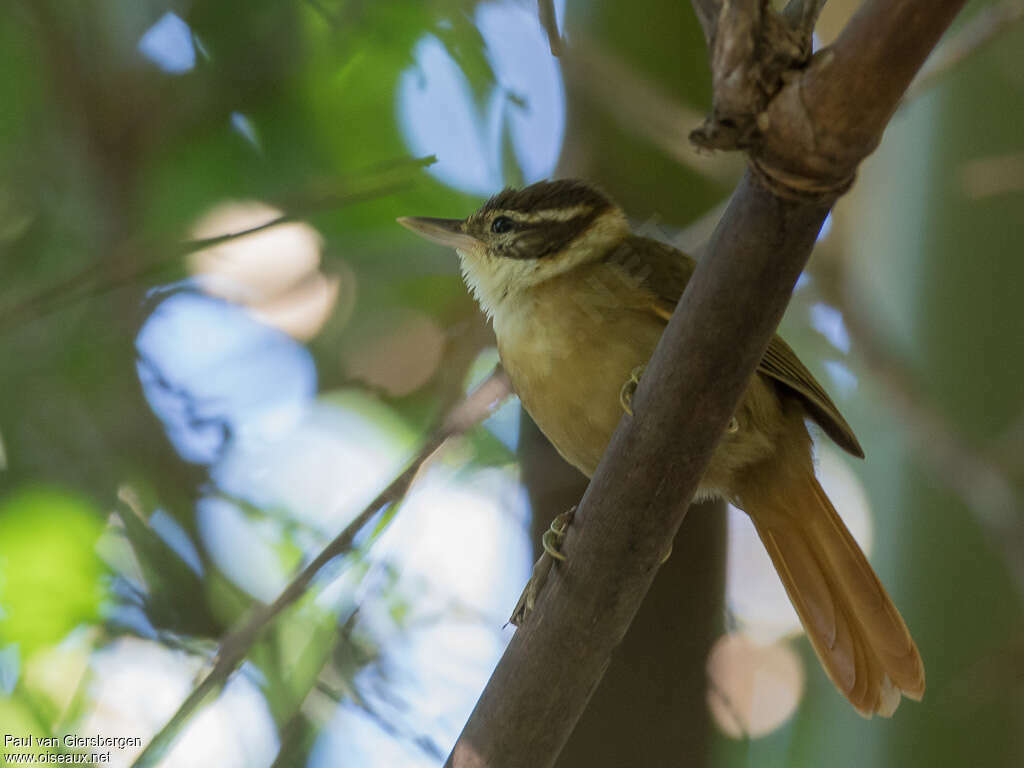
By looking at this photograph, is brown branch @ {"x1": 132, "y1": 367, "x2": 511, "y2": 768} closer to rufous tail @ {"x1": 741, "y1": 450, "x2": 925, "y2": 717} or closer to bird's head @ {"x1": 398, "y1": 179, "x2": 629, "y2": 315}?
bird's head @ {"x1": 398, "y1": 179, "x2": 629, "y2": 315}

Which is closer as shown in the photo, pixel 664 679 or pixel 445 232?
pixel 664 679

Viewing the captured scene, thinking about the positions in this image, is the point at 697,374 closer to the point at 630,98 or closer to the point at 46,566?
the point at 630,98

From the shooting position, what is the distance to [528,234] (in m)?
2.34

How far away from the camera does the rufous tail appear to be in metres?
2.04

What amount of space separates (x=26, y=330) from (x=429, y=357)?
1046 millimetres

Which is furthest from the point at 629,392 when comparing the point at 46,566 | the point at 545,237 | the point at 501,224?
the point at 46,566

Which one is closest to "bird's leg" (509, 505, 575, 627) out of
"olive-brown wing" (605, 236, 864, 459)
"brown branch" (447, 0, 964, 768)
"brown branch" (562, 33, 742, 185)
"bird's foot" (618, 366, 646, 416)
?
"brown branch" (447, 0, 964, 768)

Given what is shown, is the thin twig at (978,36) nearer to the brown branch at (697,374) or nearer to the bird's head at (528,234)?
the bird's head at (528,234)

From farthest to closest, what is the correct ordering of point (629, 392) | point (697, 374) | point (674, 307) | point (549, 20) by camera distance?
point (674, 307) < point (549, 20) < point (629, 392) < point (697, 374)

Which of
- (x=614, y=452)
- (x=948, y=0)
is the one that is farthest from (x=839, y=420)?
(x=948, y=0)

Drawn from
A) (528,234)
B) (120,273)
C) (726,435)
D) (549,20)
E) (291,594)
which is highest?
(549,20)

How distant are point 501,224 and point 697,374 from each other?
1.33 m

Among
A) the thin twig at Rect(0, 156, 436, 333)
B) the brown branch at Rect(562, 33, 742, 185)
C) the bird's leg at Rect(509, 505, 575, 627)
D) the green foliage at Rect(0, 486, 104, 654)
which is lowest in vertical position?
the green foliage at Rect(0, 486, 104, 654)

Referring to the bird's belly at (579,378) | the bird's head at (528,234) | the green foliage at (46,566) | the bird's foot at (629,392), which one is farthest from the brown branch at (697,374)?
the green foliage at (46,566)
